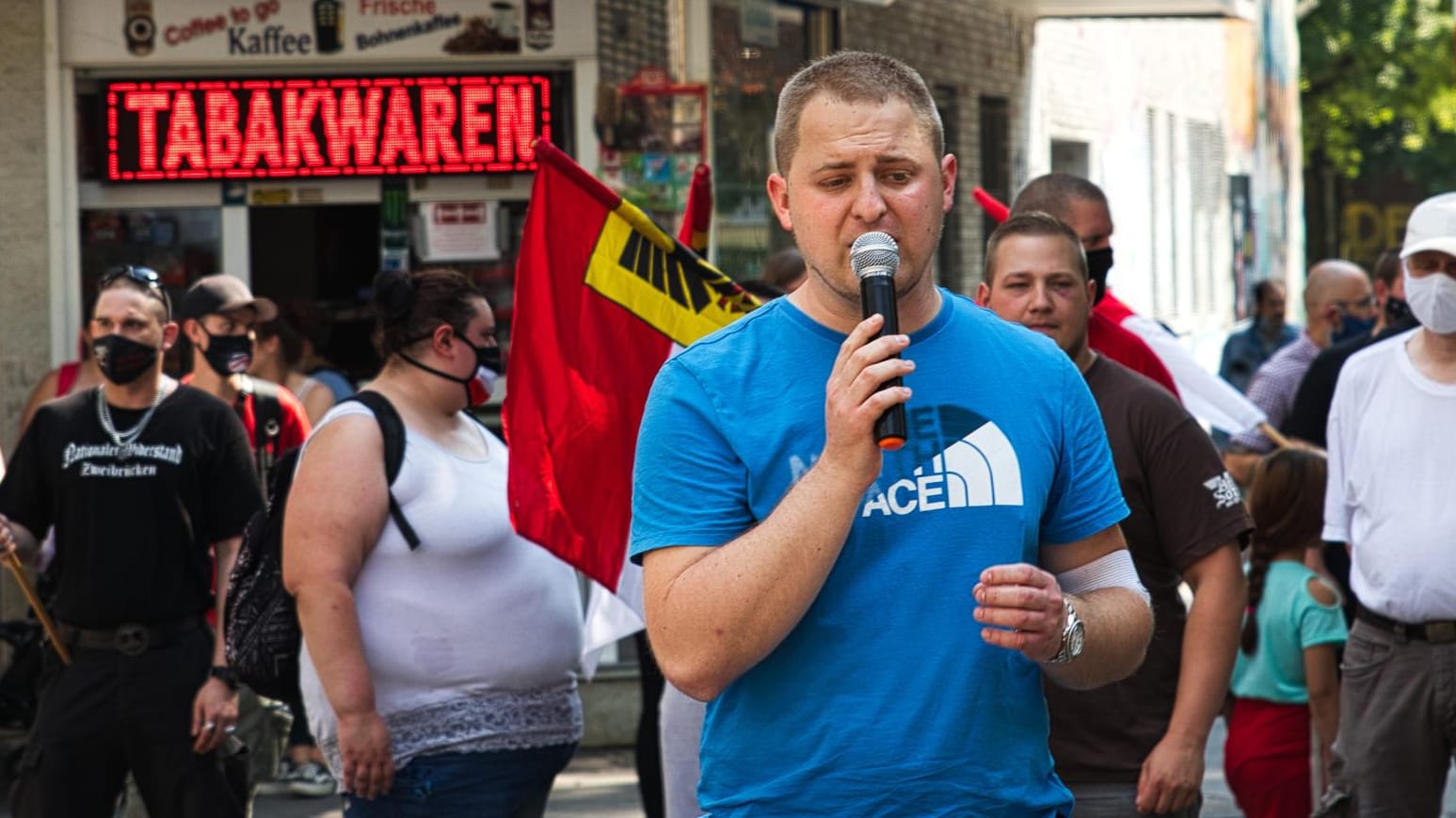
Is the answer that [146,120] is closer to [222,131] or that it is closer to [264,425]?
[222,131]

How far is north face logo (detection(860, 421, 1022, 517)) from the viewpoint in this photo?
9.36 ft

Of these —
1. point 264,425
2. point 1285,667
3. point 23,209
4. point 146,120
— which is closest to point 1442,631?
point 1285,667

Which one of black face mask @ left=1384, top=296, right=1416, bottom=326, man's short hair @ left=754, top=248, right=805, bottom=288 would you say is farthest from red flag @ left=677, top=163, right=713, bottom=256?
black face mask @ left=1384, top=296, right=1416, bottom=326

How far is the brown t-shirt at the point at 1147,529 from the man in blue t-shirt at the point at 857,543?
186 cm

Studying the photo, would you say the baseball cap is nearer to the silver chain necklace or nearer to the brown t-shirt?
the silver chain necklace

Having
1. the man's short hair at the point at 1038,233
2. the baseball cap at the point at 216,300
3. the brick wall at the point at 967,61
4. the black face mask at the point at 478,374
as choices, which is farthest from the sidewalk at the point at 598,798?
the brick wall at the point at 967,61

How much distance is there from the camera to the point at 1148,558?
16.2ft

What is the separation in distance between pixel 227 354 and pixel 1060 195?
3.58 metres

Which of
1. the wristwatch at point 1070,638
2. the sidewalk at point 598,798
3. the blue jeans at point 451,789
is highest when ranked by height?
the wristwatch at point 1070,638

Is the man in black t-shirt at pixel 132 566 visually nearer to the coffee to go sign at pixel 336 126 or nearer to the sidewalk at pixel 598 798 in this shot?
the sidewalk at pixel 598 798

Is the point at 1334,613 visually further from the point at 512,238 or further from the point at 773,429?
the point at 512,238

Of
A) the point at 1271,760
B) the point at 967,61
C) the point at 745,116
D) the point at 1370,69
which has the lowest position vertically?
the point at 1271,760

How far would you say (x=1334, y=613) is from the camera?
21.0 feet

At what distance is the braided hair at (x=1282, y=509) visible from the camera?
664 centimetres
